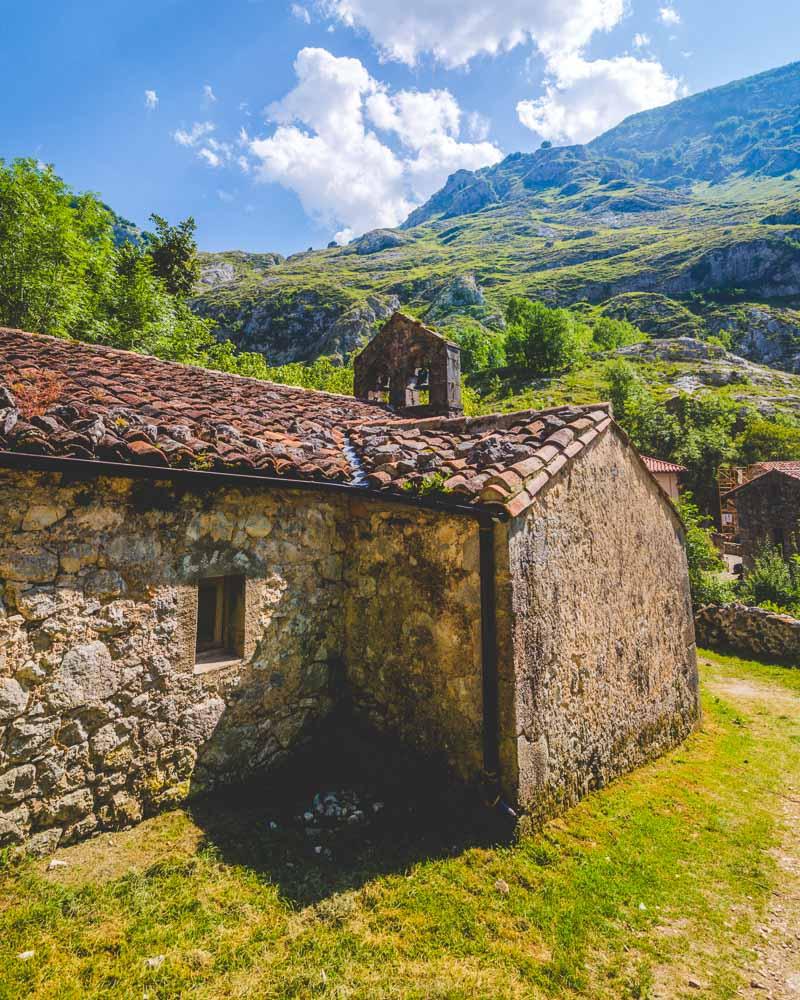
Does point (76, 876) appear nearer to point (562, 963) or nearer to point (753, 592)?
point (562, 963)

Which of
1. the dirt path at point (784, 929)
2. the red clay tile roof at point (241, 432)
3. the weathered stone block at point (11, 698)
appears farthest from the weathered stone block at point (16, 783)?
the dirt path at point (784, 929)

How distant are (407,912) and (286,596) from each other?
297cm

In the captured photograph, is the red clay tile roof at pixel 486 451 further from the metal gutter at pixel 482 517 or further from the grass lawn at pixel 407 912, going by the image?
the grass lawn at pixel 407 912

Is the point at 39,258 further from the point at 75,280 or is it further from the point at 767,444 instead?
the point at 767,444

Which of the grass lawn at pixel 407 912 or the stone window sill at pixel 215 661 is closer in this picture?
the grass lawn at pixel 407 912

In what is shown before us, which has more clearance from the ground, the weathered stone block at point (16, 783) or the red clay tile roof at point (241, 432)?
the red clay tile roof at point (241, 432)

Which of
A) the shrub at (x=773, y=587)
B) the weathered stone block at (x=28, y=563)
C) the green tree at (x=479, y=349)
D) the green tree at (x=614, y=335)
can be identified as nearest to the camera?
the weathered stone block at (x=28, y=563)

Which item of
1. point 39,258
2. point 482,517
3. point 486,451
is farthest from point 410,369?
point 39,258

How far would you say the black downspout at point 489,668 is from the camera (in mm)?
4418

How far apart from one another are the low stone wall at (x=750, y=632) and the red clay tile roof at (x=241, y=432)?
9.52 meters

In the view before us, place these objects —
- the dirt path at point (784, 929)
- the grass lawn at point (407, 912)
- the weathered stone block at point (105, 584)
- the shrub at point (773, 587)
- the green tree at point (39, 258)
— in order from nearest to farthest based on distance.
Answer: the grass lawn at point (407, 912)
the dirt path at point (784, 929)
the weathered stone block at point (105, 584)
the green tree at point (39, 258)
the shrub at point (773, 587)

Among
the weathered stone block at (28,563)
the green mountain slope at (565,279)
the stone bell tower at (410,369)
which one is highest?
the green mountain slope at (565,279)

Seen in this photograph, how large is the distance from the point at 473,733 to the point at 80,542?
385cm

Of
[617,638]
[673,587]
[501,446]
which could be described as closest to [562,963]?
[617,638]
